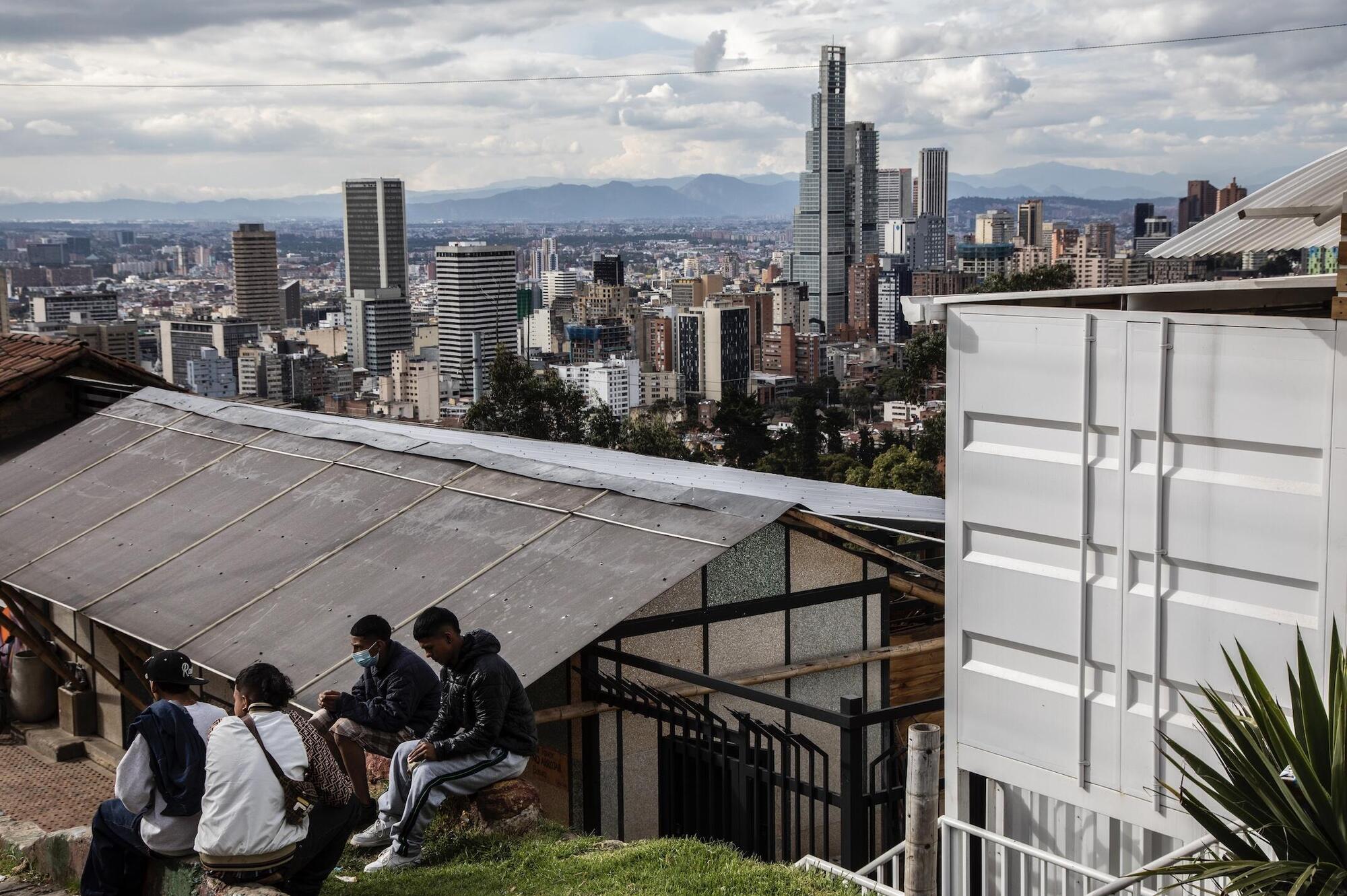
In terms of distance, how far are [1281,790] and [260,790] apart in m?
3.68

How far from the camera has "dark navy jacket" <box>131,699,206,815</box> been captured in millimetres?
5320

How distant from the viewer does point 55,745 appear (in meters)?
11.8

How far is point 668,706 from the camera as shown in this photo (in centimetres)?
791

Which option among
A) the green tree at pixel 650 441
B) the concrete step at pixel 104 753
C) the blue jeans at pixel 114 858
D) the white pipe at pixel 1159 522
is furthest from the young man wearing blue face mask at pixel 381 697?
the green tree at pixel 650 441

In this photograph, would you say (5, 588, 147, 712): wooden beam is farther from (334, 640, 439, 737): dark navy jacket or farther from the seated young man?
the seated young man

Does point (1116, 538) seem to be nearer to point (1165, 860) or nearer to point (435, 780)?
point (1165, 860)

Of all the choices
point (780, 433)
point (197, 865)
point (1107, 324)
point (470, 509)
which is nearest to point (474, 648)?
point (197, 865)

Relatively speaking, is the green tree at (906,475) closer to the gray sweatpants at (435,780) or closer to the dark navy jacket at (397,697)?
the dark navy jacket at (397,697)

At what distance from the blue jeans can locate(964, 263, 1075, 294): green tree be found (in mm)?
33048

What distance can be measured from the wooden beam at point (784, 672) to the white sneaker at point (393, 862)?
1.20 m

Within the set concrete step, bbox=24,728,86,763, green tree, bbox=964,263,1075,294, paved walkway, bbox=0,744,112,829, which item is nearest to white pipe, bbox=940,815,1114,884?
paved walkway, bbox=0,744,112,829

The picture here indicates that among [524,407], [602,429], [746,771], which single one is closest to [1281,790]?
[746,771]

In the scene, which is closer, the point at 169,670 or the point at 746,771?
the point at 169,670

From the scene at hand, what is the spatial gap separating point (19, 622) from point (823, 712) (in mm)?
8610
